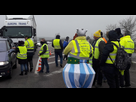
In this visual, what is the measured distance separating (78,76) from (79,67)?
24 cm

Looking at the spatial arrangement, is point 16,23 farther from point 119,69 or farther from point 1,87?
point 119,69

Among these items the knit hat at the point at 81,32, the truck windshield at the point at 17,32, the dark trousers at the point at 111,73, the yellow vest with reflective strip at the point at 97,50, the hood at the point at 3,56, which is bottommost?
the dark trousers at the point at 111,73

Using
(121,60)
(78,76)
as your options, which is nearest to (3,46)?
(78,76)

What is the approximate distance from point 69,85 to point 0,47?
5.02m

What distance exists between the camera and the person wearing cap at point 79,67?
289cm

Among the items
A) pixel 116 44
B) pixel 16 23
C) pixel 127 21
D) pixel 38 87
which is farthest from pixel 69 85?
pixel 127 21

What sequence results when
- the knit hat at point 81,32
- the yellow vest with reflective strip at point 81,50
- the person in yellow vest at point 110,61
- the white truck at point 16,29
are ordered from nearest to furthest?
1. the yellow vest with reflective strip at point 81,50
2. the knit hat at point 81,32
3. the person in yellow vest at point 110,61
4. the white truck at point 16,29

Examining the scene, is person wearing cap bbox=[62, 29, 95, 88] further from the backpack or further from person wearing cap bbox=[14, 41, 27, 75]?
person wearing cap bbox=[14, 41, 27, 75]

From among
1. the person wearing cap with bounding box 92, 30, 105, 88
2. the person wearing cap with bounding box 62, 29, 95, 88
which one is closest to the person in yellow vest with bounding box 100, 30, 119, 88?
the person wearing cap with bounding box 62, 29, 95, 88

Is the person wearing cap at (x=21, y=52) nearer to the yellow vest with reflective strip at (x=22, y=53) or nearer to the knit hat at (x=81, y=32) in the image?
the yellow vest with reflective strip at (x=22, y=53)

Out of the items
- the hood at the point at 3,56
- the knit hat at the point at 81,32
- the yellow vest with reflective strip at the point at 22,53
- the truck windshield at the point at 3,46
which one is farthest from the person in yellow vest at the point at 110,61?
the truck windshield at the point at 3,46

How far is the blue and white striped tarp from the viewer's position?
9.43 feet

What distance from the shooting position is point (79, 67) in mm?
3053

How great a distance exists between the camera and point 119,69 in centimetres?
357
